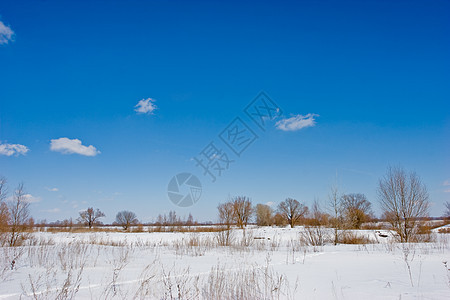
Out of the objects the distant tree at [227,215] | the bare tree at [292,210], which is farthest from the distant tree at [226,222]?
the bare tree at [292,210]

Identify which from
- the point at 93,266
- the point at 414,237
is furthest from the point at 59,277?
the point at 414,237

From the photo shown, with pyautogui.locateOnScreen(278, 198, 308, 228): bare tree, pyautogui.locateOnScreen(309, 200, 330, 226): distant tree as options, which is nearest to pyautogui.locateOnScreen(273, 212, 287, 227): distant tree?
pyautogui.locateOnScreen(278, 198, 308, 228): bare tree

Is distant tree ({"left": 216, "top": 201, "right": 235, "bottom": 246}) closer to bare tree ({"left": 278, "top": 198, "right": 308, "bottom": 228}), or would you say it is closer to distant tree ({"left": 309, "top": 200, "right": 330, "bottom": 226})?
distant tree ({"left": 309, "top": 200, "right": 330, "bottom": 226})

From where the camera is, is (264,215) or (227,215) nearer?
(227,215)

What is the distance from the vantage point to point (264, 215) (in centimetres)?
6234

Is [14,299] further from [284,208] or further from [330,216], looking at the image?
[284,208]

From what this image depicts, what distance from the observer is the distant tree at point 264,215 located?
62.0 meters

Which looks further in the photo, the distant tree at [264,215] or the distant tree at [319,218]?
the distant tree at [264,215]

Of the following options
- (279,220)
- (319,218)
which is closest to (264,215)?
(279,220)

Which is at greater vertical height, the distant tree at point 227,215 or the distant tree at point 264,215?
the distant tree at point 227,215

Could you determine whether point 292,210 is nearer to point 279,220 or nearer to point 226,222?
point 279,220

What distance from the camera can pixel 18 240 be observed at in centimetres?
1498

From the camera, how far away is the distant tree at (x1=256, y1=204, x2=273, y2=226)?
62.0 m

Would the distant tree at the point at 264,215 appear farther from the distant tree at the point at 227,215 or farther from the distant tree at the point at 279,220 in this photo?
the distant tree at the point at 227,215
